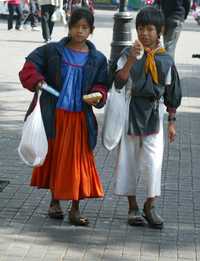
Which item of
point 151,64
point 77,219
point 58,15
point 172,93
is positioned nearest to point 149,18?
point 151,64

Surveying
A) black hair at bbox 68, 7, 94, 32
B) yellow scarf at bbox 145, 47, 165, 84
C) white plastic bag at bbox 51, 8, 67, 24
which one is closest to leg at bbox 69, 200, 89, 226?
yellow scarf at bbox 145, 47, 165, 84

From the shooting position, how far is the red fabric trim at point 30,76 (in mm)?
5578

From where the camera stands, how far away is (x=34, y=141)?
220 inches

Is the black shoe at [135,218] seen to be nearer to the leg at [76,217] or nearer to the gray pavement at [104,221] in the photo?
the gray pavement at [104,221]

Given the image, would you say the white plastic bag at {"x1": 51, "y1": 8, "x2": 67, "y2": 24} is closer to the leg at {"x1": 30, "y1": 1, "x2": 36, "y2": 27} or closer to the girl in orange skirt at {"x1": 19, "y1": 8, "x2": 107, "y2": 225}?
the leg at {"x1": 30, "y1": 1, "x2": 36, "y2": 27}

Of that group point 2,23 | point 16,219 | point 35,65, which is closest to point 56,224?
point 16,219

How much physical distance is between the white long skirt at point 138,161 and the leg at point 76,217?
0.33m

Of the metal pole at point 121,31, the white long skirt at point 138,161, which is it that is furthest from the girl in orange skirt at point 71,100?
the metal pole at point 121,31

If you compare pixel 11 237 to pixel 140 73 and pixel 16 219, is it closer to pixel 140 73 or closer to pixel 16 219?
pixel 16 219

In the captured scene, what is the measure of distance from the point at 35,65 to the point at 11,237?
1.30 m

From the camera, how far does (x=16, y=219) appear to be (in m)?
6.02

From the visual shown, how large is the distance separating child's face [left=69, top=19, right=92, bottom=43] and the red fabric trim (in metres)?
0.39

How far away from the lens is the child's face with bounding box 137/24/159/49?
5543mm

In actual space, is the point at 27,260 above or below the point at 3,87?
above
